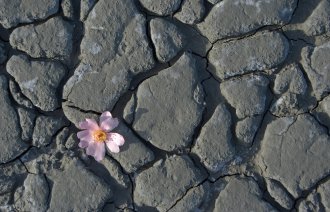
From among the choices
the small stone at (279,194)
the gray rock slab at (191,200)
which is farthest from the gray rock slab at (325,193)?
the gray rock slab at (191,200)

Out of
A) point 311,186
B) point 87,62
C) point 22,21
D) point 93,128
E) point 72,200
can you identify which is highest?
point 22,21

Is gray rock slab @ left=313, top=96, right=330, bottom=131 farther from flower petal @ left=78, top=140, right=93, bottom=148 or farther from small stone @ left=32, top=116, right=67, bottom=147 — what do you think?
small stone @ left=32, top=116, right=67, bottom=147

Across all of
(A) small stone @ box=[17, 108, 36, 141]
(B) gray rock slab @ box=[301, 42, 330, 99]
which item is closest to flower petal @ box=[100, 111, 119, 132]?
(A) small stone @ box=[17, 108, 36, 141]

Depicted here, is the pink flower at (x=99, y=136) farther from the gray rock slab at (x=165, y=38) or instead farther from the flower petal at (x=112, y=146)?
the gray rock slab at (x=165, y=38)

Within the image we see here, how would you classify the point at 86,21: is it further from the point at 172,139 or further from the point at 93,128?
the point at 172,139

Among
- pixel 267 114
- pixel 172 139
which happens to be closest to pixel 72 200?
pixel 172 139

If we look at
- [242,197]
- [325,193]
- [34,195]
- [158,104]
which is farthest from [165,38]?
[325,193]

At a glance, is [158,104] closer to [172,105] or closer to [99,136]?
[172,105]
